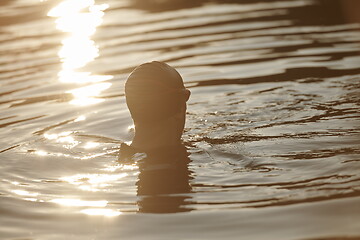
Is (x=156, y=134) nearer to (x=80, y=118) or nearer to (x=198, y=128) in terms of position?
(x=198, y=128)

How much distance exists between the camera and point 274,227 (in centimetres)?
529

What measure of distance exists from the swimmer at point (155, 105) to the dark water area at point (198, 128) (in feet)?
0.74

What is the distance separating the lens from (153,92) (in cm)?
691

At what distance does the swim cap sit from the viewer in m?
6.91

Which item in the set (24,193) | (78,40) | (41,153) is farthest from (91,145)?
(78,40)

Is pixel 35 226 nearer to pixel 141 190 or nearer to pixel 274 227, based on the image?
pixel 141 190

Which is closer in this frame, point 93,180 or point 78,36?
point 93,180

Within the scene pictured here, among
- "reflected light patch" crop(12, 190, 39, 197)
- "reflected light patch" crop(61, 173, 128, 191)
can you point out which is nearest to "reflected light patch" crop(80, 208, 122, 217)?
"reflected light patch" crop(61, 173, 128, 191)

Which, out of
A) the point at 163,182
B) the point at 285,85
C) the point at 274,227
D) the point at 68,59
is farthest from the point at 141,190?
the point at 68,59

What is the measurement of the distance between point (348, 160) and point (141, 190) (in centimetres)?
187

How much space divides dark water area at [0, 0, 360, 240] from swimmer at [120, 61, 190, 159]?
225mm

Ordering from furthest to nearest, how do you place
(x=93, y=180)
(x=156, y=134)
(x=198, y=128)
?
(x=198, y=128) < (x=156, y=134) < (x=93, y=180)

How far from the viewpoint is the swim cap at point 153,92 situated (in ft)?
22.7

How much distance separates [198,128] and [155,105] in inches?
59.4
